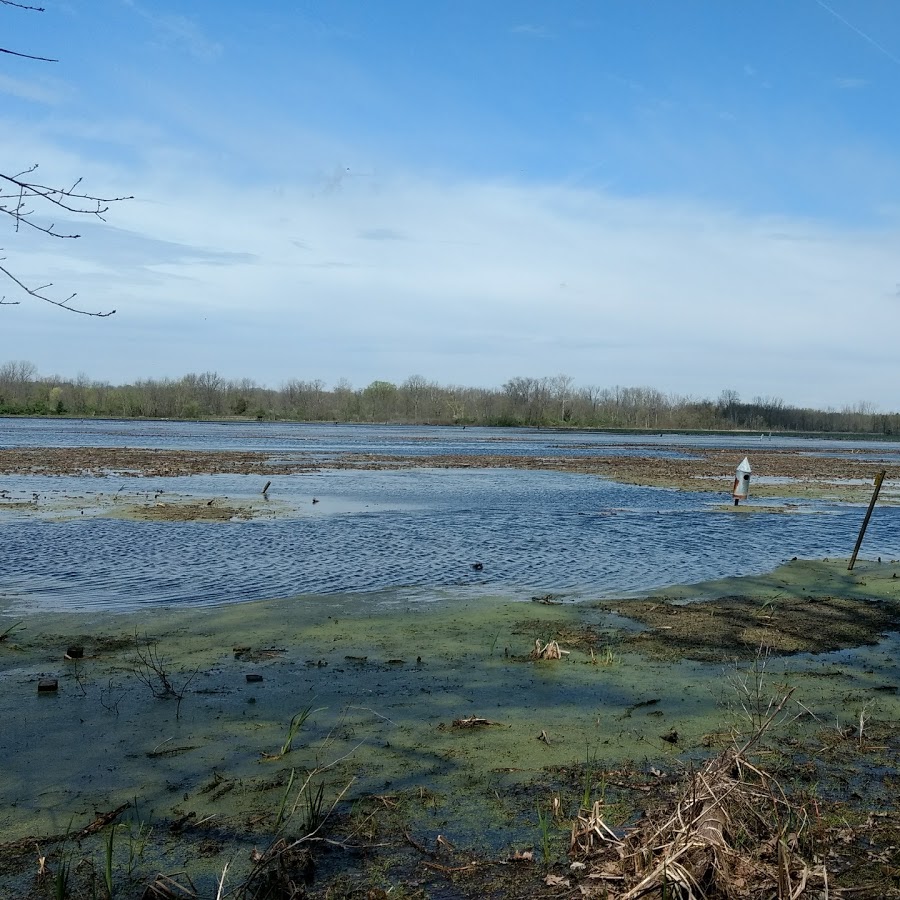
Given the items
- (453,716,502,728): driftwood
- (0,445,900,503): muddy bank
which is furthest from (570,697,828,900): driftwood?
(0,445,900,503): muddy bank

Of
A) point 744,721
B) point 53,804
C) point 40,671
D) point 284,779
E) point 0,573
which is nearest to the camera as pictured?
point 53,804

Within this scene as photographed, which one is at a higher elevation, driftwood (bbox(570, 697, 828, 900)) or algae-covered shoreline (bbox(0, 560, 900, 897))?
driftwood (bbox(570, 697, 828, 900))

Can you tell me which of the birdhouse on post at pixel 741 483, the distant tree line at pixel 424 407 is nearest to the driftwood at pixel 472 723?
the birdhouse on post at pixel 741 483

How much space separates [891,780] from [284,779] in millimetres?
4170

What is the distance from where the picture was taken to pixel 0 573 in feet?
46.1

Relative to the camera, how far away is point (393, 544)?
60.4 ft

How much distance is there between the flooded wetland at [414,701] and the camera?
4.80 metres

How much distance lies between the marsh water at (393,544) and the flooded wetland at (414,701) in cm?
13

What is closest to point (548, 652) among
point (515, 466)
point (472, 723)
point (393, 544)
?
point (472, 723)

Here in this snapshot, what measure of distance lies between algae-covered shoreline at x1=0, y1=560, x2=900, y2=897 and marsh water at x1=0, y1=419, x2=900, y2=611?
204cm

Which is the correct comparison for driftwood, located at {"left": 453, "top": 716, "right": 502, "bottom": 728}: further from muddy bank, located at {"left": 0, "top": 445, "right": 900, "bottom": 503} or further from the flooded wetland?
muddy bank, located at {"left": 0, "top": 445, "right": 900, "bottom": 503}

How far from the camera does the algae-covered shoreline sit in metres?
4.96

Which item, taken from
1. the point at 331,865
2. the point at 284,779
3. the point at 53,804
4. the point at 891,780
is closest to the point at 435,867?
the point at 331,865

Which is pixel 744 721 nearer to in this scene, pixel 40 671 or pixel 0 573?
pixel 40 671
